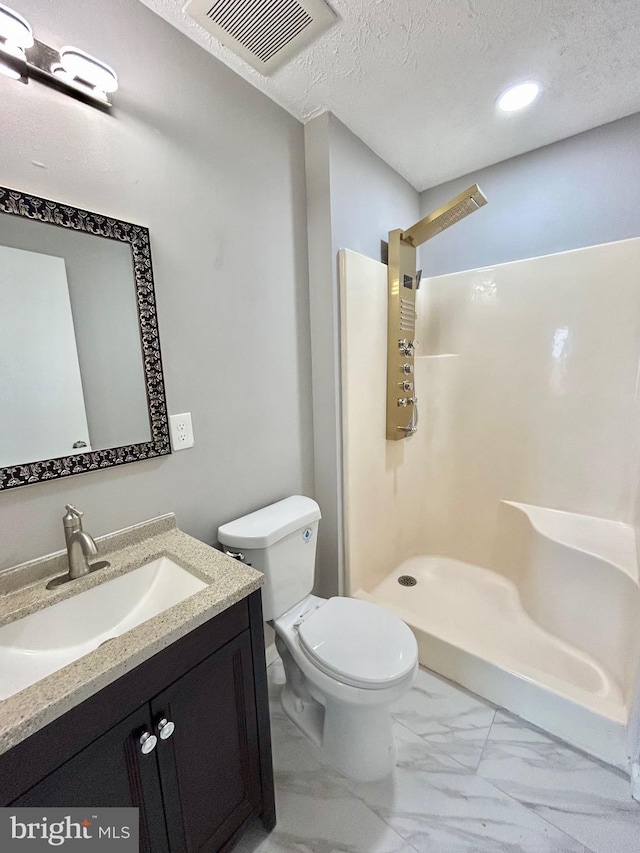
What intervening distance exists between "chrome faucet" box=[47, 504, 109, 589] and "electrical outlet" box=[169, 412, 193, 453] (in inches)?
13.9

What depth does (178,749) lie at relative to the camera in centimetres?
80

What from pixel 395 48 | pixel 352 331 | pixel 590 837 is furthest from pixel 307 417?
pixel 590 837

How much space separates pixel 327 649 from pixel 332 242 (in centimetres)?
159

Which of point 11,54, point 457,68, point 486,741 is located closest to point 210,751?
point 486,741

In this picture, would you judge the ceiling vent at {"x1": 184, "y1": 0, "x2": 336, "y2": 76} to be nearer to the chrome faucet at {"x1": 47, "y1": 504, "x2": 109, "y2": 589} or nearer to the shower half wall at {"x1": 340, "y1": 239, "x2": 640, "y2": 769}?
the shower half wall at {"x1": 340, "y1": 239, "x2": 640, "y2": 769}

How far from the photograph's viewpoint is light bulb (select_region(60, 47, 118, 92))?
859mm

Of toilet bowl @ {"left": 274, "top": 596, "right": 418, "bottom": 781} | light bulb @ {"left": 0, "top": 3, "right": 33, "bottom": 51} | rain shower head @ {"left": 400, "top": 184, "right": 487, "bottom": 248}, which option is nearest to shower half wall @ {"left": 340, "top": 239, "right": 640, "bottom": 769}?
rain shower head @ {"left": 400, "top": 184, "right": 487, "bottom": 248}

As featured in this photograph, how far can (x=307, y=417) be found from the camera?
1731 millimetres

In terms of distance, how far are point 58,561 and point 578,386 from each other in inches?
89.4

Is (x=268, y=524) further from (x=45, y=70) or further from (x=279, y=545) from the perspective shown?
(x=45, y=70)

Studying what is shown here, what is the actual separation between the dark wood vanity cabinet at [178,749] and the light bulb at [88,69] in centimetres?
138

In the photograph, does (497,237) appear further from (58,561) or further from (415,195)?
(58,561)

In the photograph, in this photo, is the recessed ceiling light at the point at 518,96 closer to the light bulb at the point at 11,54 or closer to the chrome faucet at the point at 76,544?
the light bulb at the point at 11,54

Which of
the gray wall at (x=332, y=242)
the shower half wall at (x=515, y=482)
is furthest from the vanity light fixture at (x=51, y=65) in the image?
the shower half wall at (x=515, y=482)
